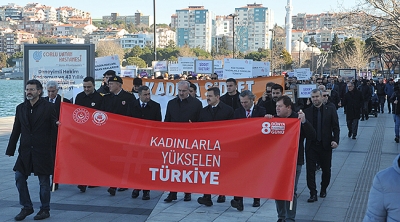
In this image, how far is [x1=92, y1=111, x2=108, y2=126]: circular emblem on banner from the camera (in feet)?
27.6

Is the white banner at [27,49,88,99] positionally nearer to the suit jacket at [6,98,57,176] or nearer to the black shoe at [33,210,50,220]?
the suit jacket at [6,98,57,176]

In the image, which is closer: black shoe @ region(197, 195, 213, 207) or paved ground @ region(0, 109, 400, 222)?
paved ground @ region(0, 109, 400, 222)

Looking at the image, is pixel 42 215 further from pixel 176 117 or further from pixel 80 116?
pixel 176 117

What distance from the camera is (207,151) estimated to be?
8.02 meters

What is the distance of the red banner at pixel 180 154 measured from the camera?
770cm

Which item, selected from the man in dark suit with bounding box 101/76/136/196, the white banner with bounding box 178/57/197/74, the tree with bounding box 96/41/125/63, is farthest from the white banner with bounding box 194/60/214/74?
the tree with bounding box 96/41/125/63

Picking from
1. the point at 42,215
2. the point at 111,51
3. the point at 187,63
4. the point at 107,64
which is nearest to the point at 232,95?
the point at 42,215

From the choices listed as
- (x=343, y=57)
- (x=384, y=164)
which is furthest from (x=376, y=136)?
(x=343, y=57)

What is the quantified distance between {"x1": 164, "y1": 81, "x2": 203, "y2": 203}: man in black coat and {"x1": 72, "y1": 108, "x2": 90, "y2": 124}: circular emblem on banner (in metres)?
1.75

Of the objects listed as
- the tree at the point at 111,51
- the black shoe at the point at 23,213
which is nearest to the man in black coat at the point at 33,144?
the black shoe at the point at 23,213

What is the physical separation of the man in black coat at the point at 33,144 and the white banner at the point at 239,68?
44.3 ft

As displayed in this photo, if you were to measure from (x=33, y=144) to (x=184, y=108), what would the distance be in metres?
2.51

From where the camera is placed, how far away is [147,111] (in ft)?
33.6

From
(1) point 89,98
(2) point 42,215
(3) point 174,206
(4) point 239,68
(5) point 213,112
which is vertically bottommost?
(3) point 174,206
